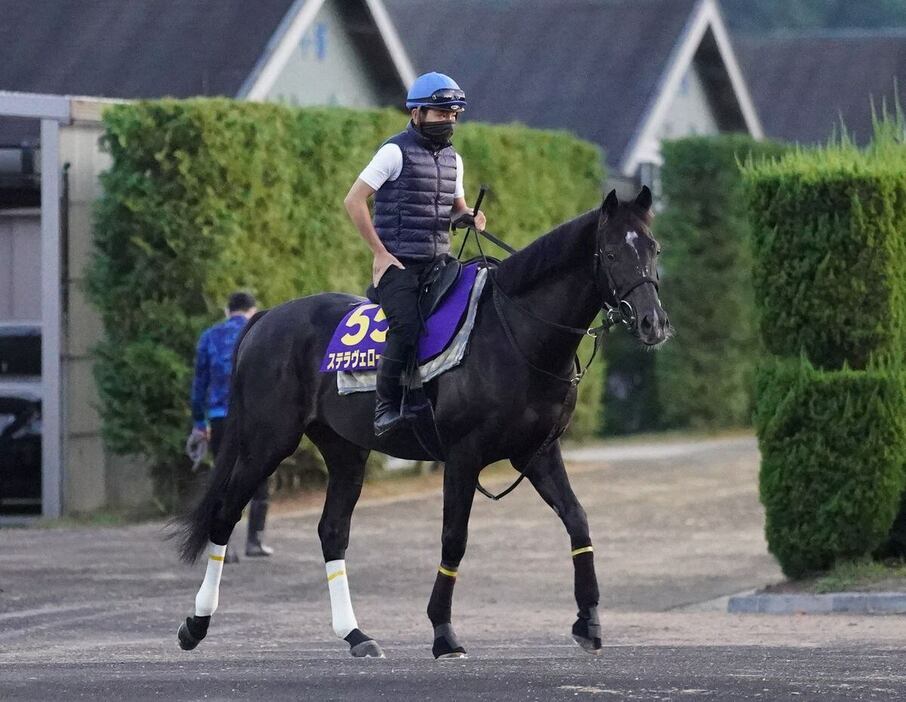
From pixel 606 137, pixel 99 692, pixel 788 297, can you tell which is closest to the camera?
pixel 99 692

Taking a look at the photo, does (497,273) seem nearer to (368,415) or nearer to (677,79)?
(368,415)

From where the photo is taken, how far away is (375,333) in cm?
992

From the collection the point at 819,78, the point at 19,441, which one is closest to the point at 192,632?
the point at 19,441

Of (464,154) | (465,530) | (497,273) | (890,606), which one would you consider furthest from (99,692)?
(464,154)

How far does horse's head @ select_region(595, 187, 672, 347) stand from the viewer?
346 inches

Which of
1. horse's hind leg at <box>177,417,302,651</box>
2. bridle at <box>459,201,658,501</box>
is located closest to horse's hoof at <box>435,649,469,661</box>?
bridle at <box>459,201,658,501</box>

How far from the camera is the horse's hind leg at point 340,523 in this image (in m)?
9.88

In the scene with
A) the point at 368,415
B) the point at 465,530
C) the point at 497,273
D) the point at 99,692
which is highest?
the point at 497,273

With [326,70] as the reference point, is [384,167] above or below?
below

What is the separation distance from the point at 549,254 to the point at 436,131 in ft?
2.84

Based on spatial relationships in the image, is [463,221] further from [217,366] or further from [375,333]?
[217,366]

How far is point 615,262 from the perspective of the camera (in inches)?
353

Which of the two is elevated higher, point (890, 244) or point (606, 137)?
point (606, 137)

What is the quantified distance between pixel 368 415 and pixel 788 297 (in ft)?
13.4
